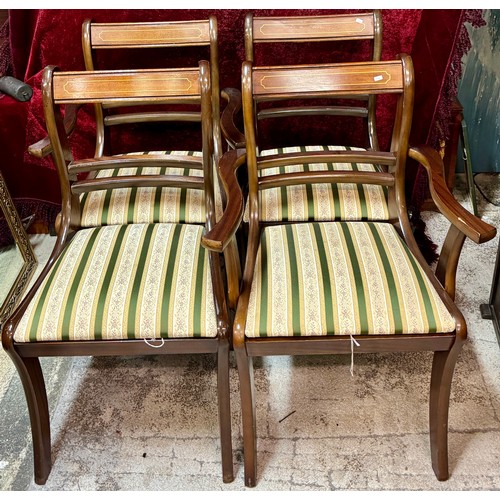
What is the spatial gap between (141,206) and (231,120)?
0.40 meters

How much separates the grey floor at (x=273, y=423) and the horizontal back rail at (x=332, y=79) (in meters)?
0.85

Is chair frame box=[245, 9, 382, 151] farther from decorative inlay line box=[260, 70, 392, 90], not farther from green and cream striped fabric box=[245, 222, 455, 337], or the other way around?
green and cream striped fabric box=[245, 222, 455, 337]

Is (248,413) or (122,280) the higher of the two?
(122,280)

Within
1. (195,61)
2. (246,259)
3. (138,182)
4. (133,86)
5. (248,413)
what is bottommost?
(248,413)

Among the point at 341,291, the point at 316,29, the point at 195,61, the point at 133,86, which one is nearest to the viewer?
the point at 341,291

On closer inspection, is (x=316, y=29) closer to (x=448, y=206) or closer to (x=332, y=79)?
(x=332, y=79)

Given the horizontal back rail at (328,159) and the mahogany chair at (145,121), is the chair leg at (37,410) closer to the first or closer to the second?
the mahogany chair at (145,121)

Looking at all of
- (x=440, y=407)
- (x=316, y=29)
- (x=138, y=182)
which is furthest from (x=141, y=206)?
(x=440, y=407)

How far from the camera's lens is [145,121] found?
1.81 meters

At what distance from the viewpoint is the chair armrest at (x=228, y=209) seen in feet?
3.83

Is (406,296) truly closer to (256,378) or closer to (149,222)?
(256,378)

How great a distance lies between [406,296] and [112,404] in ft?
3.08
